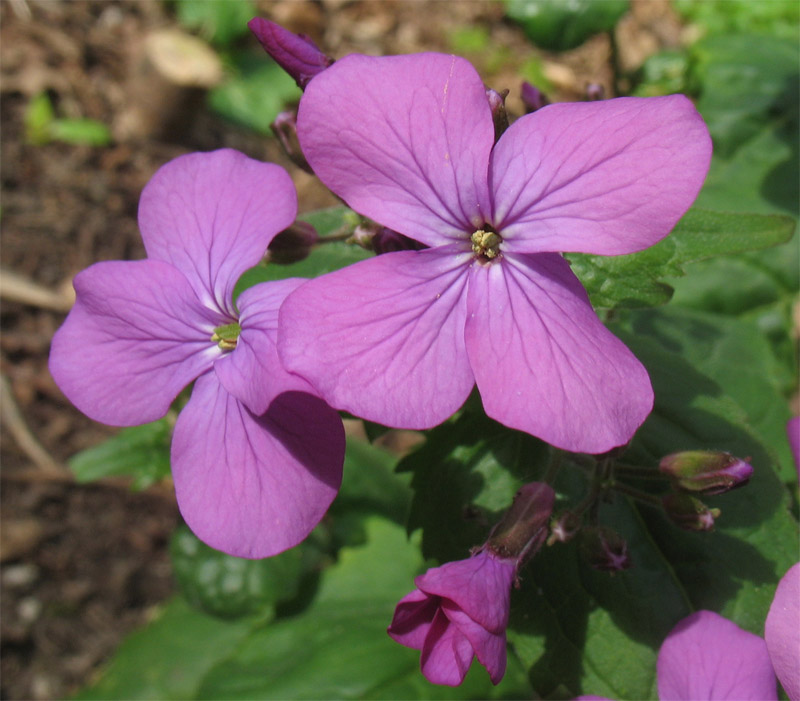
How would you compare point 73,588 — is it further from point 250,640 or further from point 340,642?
point 340,642

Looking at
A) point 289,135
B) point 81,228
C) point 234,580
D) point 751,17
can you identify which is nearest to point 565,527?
point 289,135

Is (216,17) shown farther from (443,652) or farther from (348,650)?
(443,652)

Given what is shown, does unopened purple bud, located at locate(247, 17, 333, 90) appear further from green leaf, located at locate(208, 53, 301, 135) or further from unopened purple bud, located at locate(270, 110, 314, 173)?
green leaf, located at locate(208, 53, 301, 135)

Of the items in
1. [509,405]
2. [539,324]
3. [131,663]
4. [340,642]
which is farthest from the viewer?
[131,663]

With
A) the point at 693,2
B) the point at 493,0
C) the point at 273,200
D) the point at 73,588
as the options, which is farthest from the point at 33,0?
the point at 273,200

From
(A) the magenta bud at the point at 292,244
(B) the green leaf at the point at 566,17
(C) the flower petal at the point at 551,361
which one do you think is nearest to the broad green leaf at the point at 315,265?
(A) the magenta bud at the point at 292,244
